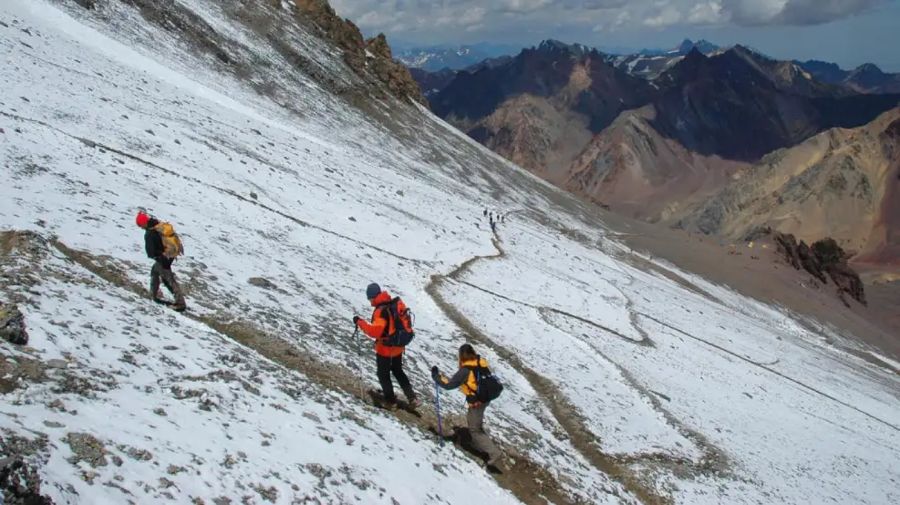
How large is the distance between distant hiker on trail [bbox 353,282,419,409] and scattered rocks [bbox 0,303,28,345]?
17.4 ft

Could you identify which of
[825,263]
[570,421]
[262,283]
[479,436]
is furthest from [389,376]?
[825,263]

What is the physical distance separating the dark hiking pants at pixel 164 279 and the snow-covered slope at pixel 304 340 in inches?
22.2

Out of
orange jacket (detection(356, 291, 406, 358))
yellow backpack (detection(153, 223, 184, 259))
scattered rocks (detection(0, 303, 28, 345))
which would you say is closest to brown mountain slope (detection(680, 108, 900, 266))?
orange jacket (detection(356, 291, 406, 358))

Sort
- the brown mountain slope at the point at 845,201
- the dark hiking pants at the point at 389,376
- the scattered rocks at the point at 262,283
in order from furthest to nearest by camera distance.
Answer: the brown mountain slope at the point at 845,201
the scattered rocks at the point at 262,283
the dark hiking pants at the point at 389,376

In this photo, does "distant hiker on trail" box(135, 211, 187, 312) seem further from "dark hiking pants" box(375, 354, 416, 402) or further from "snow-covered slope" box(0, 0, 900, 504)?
"dark hiking pants" box(375, 354, 416, 402)

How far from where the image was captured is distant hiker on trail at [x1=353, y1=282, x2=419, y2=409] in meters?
12.3

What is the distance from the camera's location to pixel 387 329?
12.5 m

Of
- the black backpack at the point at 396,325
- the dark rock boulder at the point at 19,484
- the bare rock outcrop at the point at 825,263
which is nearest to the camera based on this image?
the dark rock boulder at the point at 19,484

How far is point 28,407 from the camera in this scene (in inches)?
318

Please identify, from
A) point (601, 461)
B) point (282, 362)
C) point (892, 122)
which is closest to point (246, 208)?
point (282, 362)

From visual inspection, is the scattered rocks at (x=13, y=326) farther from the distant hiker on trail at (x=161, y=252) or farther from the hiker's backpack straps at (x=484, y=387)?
the hiker's backpack straps at (x=484, y=387)

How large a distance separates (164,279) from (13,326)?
427cm

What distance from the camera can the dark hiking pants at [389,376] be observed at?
13.0 meters

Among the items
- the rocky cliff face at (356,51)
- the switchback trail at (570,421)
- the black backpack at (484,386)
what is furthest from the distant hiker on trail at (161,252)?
the rocky cliff face at (356,51)
